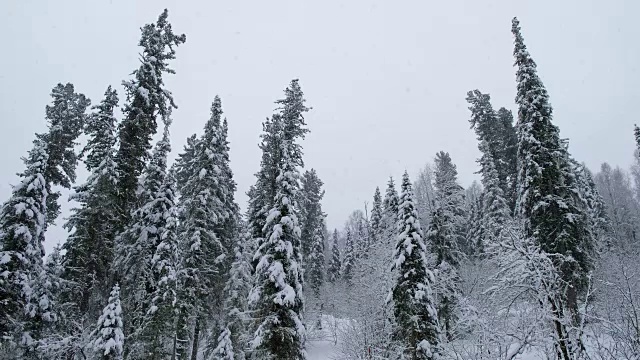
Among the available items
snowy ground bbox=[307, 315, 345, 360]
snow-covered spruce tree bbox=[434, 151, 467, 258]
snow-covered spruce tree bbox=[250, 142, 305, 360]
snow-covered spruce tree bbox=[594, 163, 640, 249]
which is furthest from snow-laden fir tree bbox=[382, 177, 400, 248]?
snow-covered spruce tree bbox=[594, 163, 640, 249]

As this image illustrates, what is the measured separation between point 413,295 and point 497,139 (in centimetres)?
2284

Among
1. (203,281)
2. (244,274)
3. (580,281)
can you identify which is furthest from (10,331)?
(580,281)

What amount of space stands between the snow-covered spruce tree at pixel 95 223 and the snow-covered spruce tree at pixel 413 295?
47.0ft

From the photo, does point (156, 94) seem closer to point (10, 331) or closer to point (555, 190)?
point (10, 331)

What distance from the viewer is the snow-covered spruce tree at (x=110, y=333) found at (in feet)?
60.8

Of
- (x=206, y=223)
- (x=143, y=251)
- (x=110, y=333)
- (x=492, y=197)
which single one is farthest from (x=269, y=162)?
(x=492, y=197)

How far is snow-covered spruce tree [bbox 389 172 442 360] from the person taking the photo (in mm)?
20016

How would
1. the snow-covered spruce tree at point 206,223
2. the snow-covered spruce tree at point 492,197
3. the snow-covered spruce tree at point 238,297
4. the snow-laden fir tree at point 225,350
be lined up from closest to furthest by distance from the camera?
the snow-covered spruce tree at point 206,223 → the snow-laden fir tree at point 225,350 → the snow-covered spruce tree at point 238,297 → the snow-covered spruce tree at point 492,197

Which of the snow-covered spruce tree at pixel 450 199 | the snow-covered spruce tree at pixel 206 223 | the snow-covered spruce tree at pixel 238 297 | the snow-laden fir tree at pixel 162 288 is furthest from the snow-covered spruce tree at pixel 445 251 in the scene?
the snow-laden fir tree at pixel 162 288

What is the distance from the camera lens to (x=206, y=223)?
25984 mm

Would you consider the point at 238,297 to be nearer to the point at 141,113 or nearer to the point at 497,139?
the point at 141,113

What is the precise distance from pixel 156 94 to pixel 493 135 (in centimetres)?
2999

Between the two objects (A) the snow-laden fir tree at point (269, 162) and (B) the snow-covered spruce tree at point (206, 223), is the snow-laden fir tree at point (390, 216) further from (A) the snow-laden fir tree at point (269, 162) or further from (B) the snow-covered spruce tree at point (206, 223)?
(B) the snow-covered spruce tree at point (206, 223)

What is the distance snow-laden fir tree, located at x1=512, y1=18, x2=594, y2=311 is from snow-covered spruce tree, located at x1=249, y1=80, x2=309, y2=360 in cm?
1217
